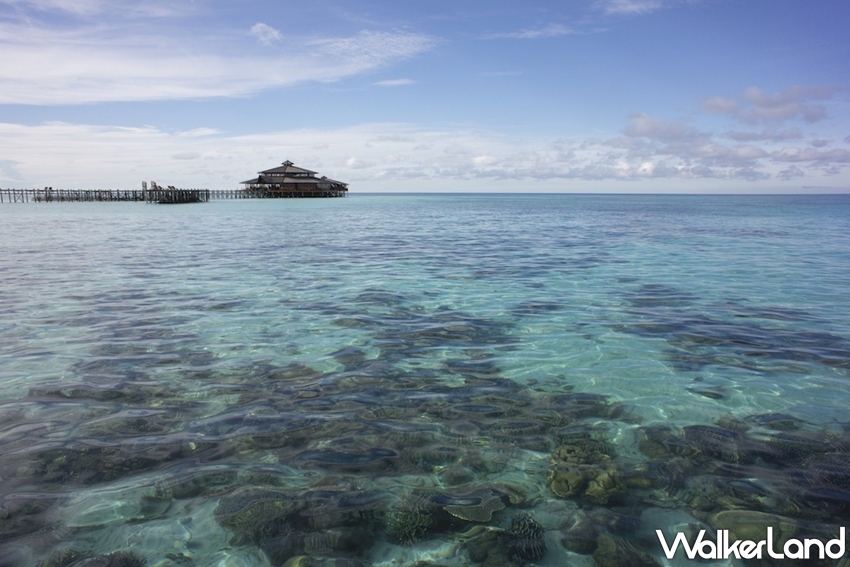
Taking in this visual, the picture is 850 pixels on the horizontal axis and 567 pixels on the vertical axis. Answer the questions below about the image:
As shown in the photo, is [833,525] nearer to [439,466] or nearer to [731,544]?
[731,544]

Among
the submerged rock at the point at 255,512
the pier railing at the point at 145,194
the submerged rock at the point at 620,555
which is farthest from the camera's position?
the pier railing at the point at 145,194

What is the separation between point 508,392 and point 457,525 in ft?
Result: 8.67

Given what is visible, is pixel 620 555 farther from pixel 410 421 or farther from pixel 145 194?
pixel 145 194

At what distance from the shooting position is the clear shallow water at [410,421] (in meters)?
3.97

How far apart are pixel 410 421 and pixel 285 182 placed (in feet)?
310

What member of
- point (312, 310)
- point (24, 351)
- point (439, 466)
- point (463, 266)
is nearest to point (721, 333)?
point (439, 466)

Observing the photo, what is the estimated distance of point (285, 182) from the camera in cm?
9425

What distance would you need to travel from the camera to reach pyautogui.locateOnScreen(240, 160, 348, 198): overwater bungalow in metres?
95.0

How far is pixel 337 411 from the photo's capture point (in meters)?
5.88

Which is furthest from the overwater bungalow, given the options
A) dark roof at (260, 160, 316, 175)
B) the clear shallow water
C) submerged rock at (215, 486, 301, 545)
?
submerged rock at (215, 486, 301, 545)

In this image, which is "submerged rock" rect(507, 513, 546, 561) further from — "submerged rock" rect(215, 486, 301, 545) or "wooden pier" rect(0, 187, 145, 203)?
"wooden pier" rect(0, 187, 145, 203)

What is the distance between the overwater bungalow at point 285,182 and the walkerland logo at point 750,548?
314ft

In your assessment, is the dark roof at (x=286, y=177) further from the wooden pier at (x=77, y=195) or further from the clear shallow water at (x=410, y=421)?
the clear shallow water at (x=410, y=421)

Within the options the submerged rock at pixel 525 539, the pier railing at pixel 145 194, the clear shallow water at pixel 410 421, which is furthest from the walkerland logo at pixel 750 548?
the pier railing at pixel 145 194
